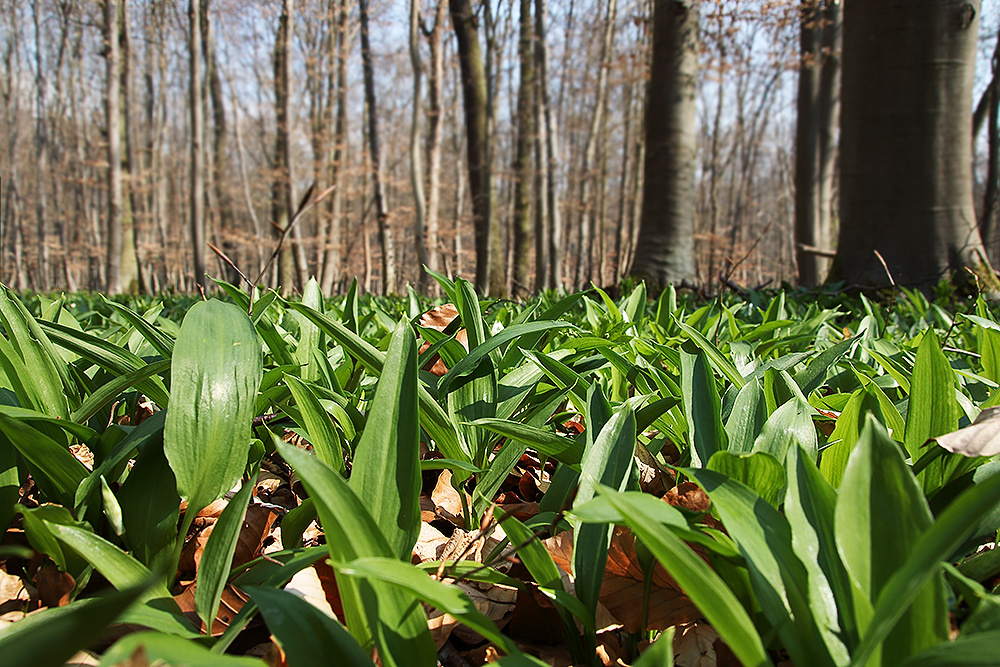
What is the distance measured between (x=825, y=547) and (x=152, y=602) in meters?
0.72

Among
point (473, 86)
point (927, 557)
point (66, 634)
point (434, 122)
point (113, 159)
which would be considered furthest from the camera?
point (434, 122)

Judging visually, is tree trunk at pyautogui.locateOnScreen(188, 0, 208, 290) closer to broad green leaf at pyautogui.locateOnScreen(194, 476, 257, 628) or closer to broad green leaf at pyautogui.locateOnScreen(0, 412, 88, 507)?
broad green leaf at pyautogui.locateOnScreen(0, 412, 88, 507)

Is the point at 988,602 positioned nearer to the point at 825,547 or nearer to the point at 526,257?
the point at 825,547

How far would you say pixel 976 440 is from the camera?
714 mm

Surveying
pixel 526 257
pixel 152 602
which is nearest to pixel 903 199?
pixel 152 602

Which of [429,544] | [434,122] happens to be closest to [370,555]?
[429,544]

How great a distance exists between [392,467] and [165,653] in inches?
12.1

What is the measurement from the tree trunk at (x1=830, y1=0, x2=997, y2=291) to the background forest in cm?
39

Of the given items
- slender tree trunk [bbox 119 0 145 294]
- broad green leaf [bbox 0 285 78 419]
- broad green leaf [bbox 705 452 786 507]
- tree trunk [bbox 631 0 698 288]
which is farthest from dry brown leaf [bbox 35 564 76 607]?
slender tree trunk [bbox 119 0 145 294]

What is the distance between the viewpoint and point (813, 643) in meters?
0.56

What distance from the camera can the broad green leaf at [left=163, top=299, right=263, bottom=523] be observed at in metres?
0.76

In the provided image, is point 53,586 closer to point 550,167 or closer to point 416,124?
point 550,167

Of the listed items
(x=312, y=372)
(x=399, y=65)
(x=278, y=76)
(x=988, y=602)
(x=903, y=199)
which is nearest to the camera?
(x=988, y=602)

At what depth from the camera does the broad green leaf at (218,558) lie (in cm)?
66
